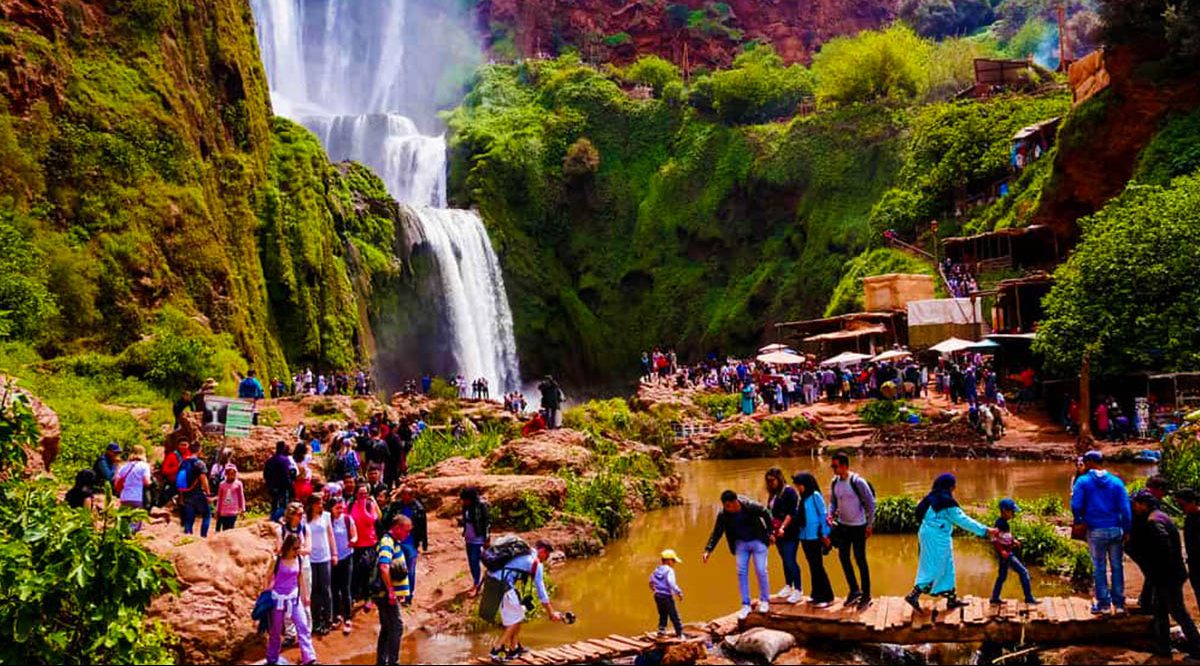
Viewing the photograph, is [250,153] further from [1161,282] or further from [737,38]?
[737,38]

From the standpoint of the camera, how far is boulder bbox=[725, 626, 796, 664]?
8.06 m

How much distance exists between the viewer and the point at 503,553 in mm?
8586

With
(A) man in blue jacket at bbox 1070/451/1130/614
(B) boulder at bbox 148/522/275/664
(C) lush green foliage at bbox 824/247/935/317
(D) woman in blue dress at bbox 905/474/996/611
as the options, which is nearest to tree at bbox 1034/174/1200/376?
(A) man in blue jacket at bbox 1070/451/1130/614

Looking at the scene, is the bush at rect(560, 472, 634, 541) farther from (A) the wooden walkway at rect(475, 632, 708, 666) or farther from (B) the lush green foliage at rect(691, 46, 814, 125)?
Answer: (B) the lush green foliage at rect(691, 46, 814, 125)

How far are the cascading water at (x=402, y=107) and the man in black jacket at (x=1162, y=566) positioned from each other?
36.1m

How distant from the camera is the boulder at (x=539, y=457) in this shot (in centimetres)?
1661

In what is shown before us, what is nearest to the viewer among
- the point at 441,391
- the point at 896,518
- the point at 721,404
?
the point at 896,518

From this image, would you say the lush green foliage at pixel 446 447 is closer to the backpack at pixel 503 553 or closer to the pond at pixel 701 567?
the pond at pixel 701 567

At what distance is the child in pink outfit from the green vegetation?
125 inches

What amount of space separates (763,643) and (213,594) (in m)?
5.49

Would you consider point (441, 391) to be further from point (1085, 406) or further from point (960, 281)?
point (1085, 406)

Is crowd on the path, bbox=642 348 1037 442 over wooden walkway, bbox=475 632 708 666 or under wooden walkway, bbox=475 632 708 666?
over

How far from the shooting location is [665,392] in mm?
34062

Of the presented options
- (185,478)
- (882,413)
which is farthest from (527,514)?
(882,413)
